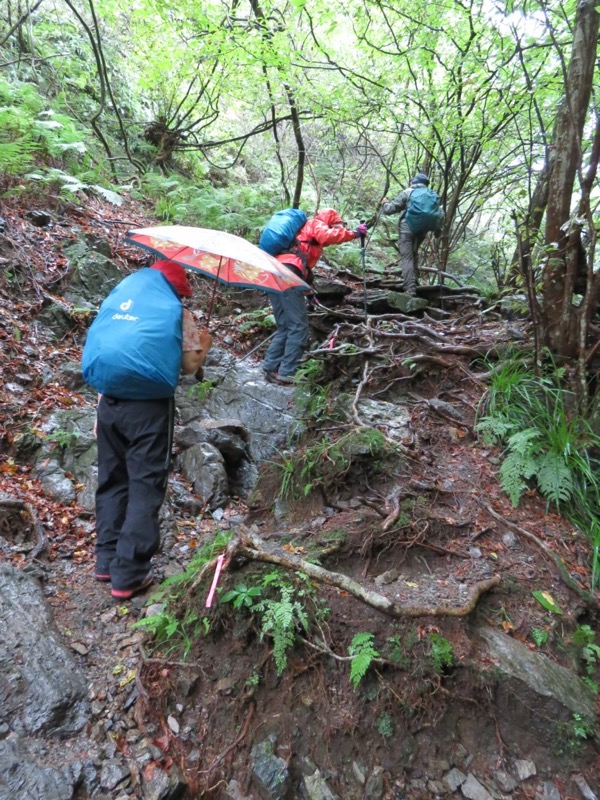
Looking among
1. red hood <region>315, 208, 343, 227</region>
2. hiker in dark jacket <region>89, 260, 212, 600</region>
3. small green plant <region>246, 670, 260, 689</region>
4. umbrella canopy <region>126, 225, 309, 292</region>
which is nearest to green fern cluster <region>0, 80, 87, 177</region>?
umbrella canopy <region>126, 225, 309, 292</region>

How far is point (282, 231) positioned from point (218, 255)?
105 inches

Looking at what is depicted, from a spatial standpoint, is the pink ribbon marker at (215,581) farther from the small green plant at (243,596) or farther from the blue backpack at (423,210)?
the blue backpack at (423,210)

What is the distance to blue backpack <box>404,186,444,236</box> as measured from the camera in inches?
309

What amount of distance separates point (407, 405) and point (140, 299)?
3.29 m

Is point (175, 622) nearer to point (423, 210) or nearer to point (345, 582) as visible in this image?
point (345, 582)

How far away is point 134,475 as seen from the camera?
3.27m

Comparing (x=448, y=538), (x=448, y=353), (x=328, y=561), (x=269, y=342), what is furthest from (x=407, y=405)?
(x=269, y=342)

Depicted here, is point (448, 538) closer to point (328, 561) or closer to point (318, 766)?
point (328, 561)

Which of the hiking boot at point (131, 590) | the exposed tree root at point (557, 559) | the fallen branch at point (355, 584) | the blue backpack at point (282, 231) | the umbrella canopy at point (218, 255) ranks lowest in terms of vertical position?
the hiking boot at point (131, 590)

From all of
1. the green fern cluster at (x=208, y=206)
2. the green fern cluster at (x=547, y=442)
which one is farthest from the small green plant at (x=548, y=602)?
the green fern cluster at (x=208, y=206)

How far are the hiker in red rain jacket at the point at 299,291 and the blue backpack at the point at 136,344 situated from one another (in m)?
3.44

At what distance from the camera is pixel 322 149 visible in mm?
13844

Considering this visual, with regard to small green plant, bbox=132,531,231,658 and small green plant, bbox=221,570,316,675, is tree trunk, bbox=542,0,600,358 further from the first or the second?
small green plant, bbox=132,531,231,658

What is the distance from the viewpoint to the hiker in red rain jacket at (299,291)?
21.1 ft
